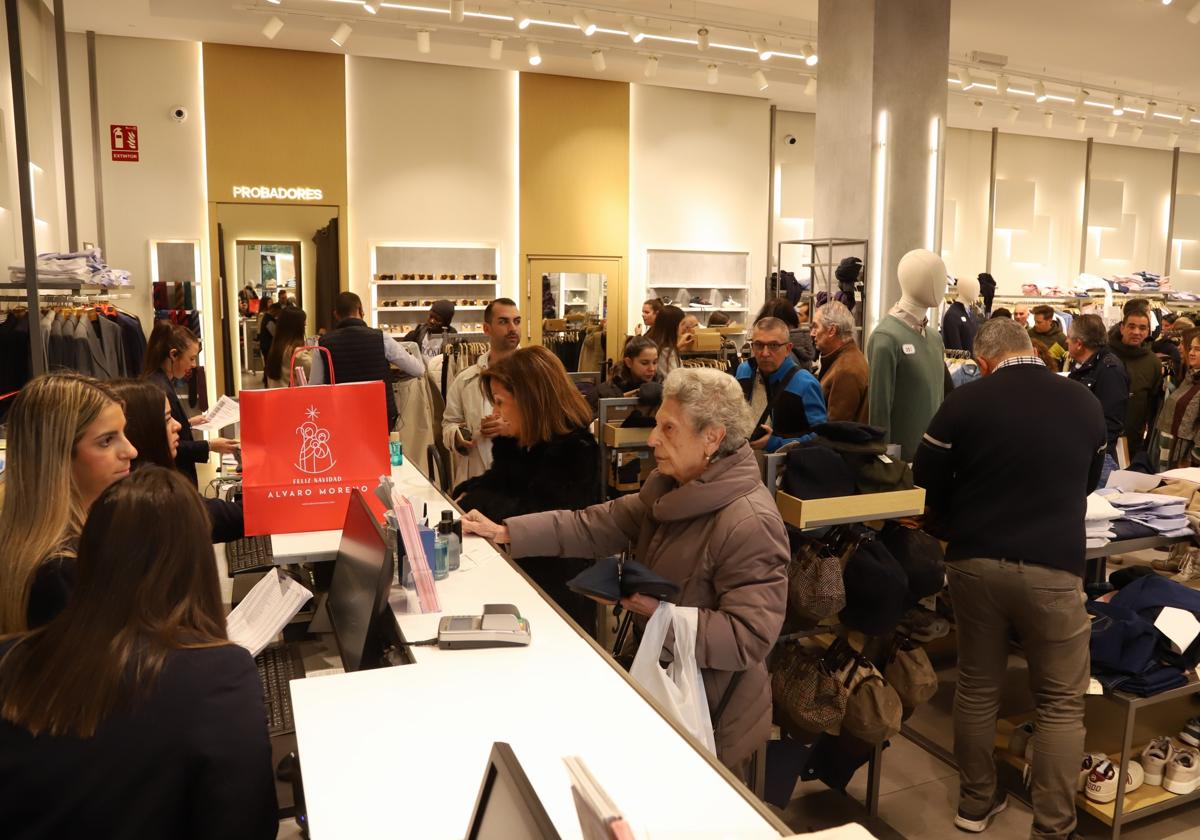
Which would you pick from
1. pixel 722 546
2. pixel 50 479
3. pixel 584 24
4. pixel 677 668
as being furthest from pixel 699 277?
pixel 50 479

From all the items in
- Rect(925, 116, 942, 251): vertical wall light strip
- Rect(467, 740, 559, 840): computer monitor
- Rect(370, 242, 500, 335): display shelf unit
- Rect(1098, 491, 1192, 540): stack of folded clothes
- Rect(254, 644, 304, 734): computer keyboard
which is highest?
Rect(925, 116, 942, 251): vertical wall light strip

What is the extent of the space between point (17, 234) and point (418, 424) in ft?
11.2

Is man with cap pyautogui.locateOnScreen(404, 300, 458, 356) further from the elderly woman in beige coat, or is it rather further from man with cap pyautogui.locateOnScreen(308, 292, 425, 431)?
the elderly woman in beige coat

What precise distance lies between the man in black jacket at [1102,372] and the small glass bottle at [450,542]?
4.51 metres

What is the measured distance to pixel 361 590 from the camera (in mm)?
2131

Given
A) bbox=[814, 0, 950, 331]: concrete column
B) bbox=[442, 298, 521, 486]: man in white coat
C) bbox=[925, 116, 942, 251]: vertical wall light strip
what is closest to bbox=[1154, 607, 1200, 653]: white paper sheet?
bbox=[442, 298, 521, 486]: man in white coat

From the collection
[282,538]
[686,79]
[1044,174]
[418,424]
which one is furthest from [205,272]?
[1044,174]

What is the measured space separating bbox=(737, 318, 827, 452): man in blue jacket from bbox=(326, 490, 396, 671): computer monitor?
228 cm

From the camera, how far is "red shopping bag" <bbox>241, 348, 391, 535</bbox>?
2.83 metres

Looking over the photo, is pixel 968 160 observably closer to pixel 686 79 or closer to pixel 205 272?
pixel 686 79

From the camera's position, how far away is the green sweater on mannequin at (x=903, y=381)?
14.0ft

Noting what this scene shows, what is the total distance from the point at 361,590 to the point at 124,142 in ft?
29.4

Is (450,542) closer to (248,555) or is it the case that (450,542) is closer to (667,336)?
(248,555)

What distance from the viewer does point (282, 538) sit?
285cm
